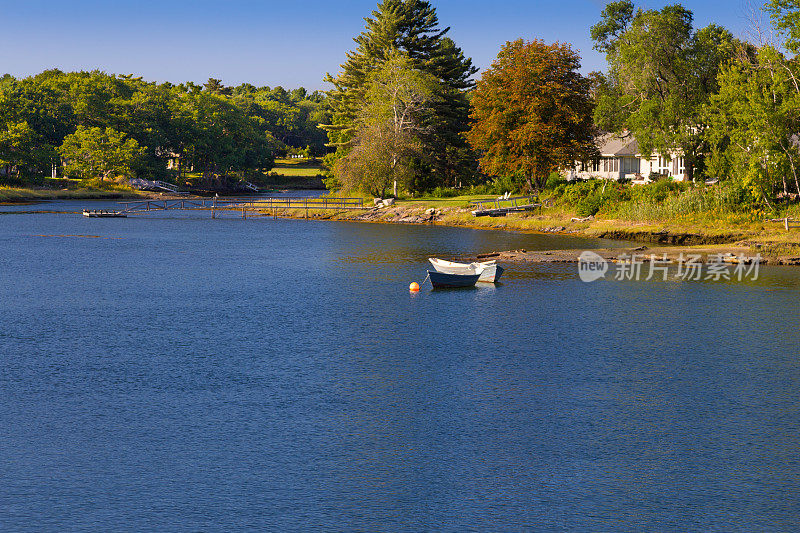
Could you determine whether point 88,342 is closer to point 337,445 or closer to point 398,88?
point 337,445

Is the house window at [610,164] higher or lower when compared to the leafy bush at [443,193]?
higher

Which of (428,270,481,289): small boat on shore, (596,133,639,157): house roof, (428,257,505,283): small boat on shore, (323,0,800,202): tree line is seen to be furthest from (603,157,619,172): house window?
(428,270,481,289): small boat on shore

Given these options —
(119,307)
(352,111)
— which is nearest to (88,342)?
(119,307)

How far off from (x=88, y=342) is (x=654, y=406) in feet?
71.3

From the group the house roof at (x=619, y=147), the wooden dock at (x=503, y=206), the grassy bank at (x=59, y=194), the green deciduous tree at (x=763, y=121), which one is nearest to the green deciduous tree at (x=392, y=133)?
the wooden dock at (x=503, y=206)

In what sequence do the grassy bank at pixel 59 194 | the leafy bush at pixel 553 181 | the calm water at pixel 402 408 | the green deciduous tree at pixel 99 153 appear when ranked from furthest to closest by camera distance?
the green deciduous tree at pixel 99 153 → the grassy bank at pixel 59 194 → the leafy bush at pixel 553 181 → the calm water at pixel 402 408

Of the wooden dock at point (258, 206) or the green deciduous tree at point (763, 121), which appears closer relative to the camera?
the green deciduous tree at point (763, 121)

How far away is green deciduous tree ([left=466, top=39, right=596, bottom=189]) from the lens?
86.8 meters

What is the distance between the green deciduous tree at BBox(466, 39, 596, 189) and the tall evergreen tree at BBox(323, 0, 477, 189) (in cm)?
2087

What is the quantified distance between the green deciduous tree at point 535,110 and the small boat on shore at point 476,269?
3811cm

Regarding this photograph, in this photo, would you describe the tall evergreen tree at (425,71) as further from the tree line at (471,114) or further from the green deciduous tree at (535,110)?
the green deciduous tree at (535,110)

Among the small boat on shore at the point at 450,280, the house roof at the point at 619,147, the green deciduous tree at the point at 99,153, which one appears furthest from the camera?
the green deciduous tree at the point at 99,153

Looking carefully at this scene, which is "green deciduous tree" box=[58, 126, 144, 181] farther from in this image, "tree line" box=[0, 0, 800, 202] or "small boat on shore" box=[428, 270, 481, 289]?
"small boat on shore" box=[428, 270, 481, 289]

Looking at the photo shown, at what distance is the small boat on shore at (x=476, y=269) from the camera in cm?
4994
